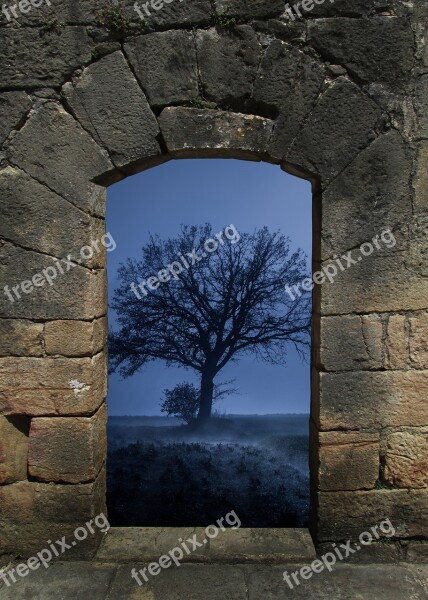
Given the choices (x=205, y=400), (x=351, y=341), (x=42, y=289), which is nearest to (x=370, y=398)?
(x=351, y=341)

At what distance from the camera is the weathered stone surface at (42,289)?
9.07 feet

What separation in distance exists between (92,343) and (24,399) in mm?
521

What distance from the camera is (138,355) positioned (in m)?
8.16

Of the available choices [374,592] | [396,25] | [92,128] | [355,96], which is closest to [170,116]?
[92,128]

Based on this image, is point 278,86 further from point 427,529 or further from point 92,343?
point 427,529

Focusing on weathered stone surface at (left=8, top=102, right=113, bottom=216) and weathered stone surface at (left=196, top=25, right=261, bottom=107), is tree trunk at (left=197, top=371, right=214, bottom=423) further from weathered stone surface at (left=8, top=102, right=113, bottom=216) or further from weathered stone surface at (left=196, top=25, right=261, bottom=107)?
weathered stone surface at (left=196, top=25, right=261, bottom=107)

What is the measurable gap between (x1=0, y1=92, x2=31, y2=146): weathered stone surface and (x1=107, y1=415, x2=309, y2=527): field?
3.92m

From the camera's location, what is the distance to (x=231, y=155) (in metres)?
2.86

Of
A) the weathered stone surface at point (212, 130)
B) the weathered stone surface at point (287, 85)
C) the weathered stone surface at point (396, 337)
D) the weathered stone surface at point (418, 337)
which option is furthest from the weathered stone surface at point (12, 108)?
the weathered stone surface at point (418, 337)

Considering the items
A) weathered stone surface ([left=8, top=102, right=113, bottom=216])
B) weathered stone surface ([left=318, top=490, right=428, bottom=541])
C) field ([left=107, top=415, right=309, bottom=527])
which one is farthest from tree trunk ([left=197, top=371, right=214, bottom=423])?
weathered stone surface ([left=8, top=102, right=113, bottom=216])

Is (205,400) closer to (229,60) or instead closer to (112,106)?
(112,106)

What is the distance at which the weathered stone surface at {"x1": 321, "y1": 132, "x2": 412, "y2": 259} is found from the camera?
272 cm

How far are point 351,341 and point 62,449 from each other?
5.99 ft

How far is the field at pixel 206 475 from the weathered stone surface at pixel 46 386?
102 inches
